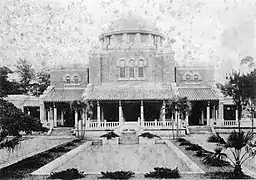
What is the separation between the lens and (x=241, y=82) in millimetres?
25484

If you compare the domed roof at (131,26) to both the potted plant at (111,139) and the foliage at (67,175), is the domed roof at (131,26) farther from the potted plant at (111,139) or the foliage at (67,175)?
the foliage at (67,175)

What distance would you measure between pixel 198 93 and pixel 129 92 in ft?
21.6

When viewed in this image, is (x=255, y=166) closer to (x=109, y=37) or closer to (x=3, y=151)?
(x=3, y=151)

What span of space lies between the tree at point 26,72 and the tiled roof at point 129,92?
683 inches

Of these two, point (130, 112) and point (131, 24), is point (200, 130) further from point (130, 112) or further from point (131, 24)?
point (131, 24)

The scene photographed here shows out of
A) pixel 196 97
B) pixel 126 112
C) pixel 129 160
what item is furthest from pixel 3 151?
pixel 196 97

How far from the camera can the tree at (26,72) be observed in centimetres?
4803

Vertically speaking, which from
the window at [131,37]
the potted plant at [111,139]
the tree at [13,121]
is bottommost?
the potted plant at [111,139]

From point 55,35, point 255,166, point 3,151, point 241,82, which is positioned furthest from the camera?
point 55,35

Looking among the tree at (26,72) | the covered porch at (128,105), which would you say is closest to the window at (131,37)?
the covered porch at (128,105)

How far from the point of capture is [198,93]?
33.5 meters

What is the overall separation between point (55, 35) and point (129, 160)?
17188mm

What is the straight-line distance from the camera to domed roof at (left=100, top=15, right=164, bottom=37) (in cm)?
3634

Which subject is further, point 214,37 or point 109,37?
point 109,37
